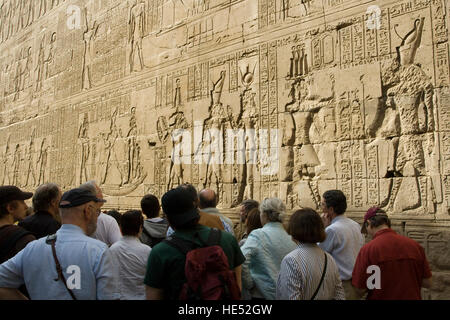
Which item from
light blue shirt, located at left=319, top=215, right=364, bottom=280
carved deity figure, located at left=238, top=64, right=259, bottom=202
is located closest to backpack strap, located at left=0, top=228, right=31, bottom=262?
light blue shirt, located at left=319, top=215, right=364, bottom=280

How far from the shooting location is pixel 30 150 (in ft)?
47.1

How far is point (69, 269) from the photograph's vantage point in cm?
190

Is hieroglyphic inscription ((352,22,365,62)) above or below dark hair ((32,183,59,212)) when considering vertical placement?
above

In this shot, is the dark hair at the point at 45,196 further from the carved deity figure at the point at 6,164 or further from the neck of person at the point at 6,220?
the carved deity figure at the point at 6,164

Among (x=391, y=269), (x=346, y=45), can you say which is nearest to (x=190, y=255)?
(x=391, y=269)

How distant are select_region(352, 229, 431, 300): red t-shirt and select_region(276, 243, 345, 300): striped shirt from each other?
1.52ft

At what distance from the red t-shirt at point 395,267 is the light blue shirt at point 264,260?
1.91ft

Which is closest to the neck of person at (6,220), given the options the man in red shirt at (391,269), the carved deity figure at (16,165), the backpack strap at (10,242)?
the backpack strap at (10,242)

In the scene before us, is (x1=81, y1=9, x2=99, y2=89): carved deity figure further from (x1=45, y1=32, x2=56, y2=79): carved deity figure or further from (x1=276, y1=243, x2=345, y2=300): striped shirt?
(x1=276, y1=243, x2=345, y2=300): striped shirt

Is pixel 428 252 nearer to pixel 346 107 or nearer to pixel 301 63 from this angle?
pixel 346 107

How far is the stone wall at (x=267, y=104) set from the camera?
537 cm

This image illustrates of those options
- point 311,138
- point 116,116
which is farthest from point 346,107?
point 116,116

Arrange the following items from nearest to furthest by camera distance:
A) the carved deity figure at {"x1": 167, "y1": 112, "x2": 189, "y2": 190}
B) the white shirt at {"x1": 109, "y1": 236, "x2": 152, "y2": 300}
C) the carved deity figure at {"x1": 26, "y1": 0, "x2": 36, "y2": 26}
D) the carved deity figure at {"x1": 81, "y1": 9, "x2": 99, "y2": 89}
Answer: the white shirt at {"x1": 109, "y1": 236, "x2": 152, "y2": 300} < the carved deity figure at {"x1": 167, "y1": 112, "x2": 189, "y2": 190} < the carved deity figure at {"x1": 81, "y1": 9, "x2": 99, "y2": 89} < the carved deity figure at {"x1": 26, "y1": 0, "x2": 36, "y2": 26}

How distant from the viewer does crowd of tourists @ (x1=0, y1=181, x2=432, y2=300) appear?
1890 millimetres
